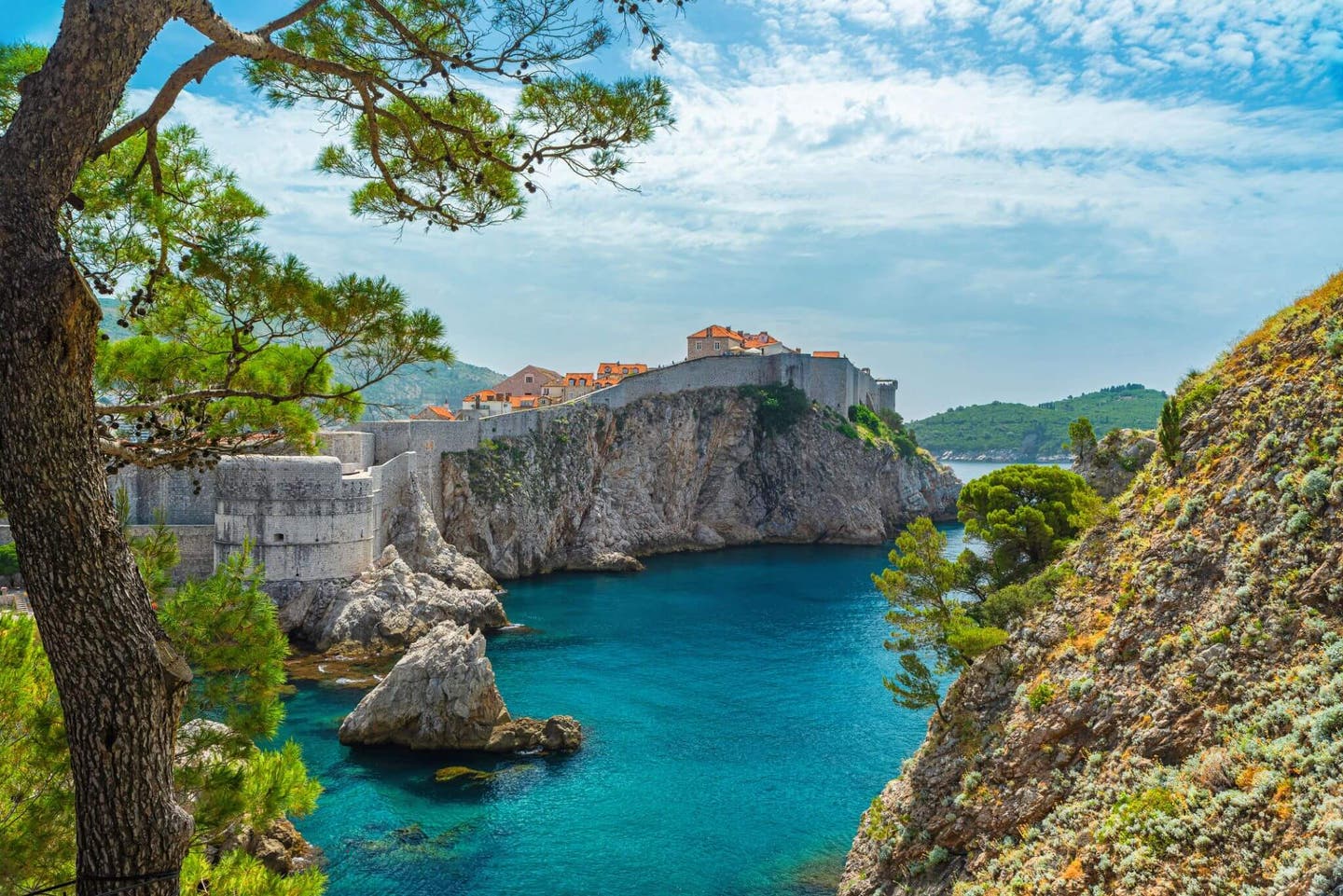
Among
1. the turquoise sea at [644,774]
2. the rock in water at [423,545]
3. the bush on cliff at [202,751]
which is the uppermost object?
the bush on cliff at [202,751]

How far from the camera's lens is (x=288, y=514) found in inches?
1125

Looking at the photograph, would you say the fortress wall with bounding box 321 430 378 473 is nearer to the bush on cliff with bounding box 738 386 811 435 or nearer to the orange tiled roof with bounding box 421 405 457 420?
the orange tiled roof with bounding box 421 405 457 420

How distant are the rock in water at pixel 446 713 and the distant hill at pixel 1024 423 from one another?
397 feet

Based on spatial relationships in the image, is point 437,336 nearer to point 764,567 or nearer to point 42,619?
point 42,619

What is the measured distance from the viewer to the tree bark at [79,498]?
3334 mm

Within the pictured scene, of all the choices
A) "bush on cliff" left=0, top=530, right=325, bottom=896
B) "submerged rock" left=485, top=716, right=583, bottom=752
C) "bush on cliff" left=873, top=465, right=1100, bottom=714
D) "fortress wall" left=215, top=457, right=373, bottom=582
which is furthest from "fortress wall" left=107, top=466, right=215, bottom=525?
"bush on cliff" left=0, top=530, right=325, bottom=896

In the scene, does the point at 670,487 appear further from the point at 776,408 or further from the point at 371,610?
the point at 371,610

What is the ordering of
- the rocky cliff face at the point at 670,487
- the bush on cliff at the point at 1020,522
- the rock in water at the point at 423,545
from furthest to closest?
the rocky cliff face at the point at 670,487
the rock in water at the point at 423,545
the bush on cliff at the point at 1020,522

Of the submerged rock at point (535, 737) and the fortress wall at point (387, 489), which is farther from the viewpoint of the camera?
the fortress wall at point (387, 489)

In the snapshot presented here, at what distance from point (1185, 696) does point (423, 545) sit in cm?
2981

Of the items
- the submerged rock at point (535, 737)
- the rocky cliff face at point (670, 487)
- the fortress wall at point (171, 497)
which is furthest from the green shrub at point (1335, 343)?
the rocky cliff face at point (670, 487)

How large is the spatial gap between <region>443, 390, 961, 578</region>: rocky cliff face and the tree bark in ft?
121

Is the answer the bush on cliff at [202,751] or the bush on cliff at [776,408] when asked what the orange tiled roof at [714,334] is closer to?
the bush on cliff at [776,408]

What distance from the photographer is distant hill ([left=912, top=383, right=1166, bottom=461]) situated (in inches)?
5359
